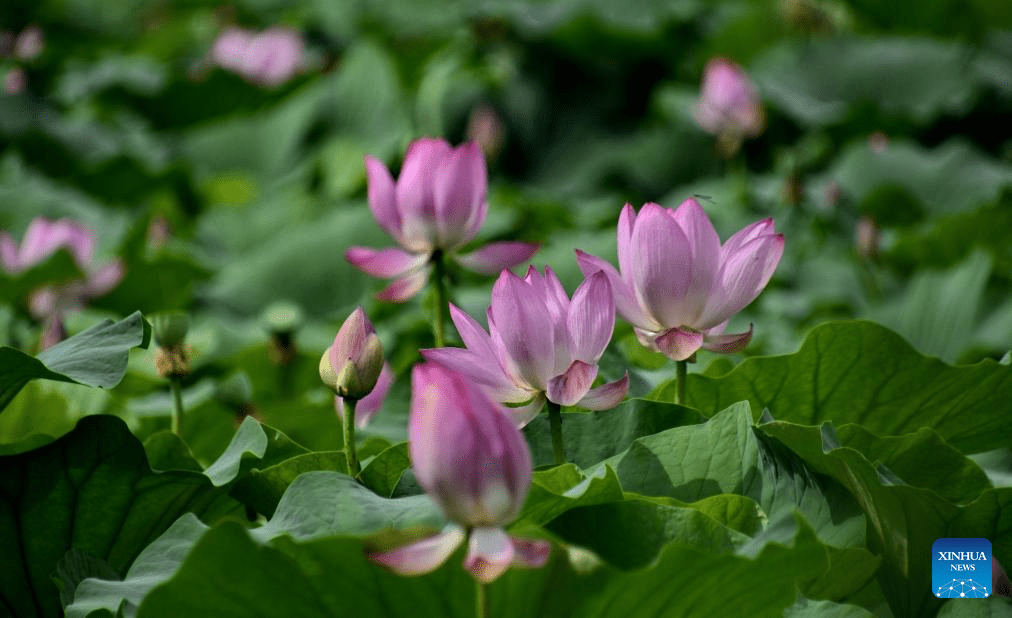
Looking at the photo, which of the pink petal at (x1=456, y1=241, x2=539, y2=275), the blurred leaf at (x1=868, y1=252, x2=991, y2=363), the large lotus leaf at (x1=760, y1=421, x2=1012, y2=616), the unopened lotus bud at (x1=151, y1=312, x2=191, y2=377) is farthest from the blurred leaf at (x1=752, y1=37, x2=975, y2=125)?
the large lotus leaf at (x1=760, y1=421, x2=1012, y2=616)

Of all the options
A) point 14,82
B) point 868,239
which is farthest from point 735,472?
point 14,82

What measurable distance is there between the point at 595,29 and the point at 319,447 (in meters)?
2.60

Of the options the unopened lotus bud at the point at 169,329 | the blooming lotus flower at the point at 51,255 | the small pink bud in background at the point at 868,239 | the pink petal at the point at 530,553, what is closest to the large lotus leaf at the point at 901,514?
the pink petal at the point at 530,553

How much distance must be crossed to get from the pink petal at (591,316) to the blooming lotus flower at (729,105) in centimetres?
185

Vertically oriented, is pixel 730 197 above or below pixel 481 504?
below

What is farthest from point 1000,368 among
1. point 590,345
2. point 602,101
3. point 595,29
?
point 602,101

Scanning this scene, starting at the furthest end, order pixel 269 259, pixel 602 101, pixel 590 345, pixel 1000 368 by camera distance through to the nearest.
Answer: pixel 602 101
pixel 269 259
pixel 1000 368
pixel 590 345

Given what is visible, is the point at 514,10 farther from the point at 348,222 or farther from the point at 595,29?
the point at 348,222

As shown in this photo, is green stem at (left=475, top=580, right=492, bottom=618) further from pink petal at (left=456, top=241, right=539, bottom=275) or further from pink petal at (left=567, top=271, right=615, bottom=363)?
pink petal at (left=456, top=241, right=539, bottom=275)

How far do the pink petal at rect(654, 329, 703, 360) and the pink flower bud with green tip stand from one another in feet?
0.70

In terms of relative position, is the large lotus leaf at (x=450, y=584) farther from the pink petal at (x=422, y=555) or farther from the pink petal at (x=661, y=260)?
the pink petal at (x=661, y=260)

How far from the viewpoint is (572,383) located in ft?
2.81

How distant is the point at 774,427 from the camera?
2.96 ft

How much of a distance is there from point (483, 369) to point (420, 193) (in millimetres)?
383
